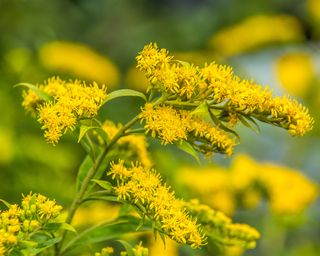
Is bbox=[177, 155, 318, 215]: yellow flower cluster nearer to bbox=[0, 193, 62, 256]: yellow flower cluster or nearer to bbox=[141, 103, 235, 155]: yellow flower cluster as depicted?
bbox=[141, 103, 235, 155]: yellow flower cluster

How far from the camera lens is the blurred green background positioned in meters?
3.91

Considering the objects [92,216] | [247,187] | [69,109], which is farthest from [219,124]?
[247,187]

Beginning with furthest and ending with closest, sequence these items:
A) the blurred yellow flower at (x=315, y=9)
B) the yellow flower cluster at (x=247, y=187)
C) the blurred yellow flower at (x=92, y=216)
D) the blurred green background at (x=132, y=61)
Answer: the blurred yellow flower at (x=315, y=9) < the blurred green background at (x=132, y=61) < the yellow flower cluster at (x=247, y=187) < the blurred yellow flower at (x=92, y=216)

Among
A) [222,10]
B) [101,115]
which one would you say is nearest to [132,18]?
[222,10]

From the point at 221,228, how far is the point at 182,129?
47cm

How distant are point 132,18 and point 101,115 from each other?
4429mm

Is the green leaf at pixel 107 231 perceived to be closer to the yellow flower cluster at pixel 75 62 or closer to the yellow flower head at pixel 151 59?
the yellow flower head at pixel 151 59

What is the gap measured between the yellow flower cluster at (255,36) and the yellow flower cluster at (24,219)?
5295mm

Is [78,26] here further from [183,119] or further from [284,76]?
[183,119]

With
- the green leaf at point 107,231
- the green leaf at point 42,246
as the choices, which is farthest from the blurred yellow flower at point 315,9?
the green leaf at point 42,246

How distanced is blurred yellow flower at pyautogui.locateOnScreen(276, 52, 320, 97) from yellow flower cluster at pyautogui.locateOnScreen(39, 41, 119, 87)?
118 cm

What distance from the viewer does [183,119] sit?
2.03m

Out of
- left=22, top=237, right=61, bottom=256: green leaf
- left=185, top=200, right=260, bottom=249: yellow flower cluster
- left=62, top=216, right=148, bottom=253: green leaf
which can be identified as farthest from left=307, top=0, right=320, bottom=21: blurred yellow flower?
left=22, top=237, right=61, bottom=256: green leaf

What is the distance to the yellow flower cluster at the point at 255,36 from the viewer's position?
712 cm
